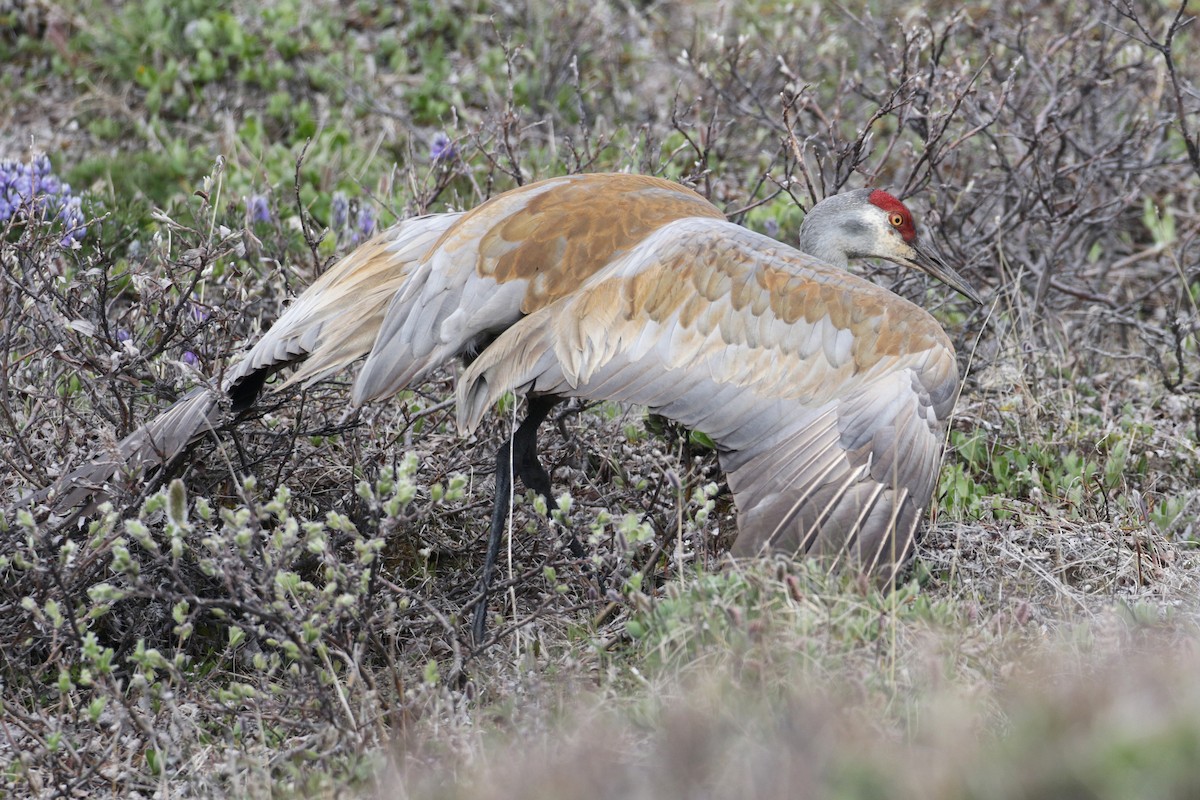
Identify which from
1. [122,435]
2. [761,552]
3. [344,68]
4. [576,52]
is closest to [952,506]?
[761,552]

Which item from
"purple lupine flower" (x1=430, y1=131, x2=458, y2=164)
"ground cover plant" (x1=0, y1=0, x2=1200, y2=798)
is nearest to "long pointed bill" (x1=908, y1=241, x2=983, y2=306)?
"ground cover plant" (x1=0, y1=0, x2=1200, y2=798)

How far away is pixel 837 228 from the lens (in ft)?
14.7

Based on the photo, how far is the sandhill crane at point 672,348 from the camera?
11.3ft

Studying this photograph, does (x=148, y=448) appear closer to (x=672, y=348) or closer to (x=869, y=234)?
(x=672, y=348)

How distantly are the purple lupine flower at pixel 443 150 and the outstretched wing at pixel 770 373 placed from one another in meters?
1.39

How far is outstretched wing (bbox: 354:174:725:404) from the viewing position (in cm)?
374

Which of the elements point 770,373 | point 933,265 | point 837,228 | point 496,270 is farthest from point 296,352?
point 933,265

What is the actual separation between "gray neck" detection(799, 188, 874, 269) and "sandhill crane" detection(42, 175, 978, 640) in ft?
1.93

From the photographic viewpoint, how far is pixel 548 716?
3.03m

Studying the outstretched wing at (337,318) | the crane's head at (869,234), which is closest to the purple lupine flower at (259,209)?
the outstretched wing at (337,318)

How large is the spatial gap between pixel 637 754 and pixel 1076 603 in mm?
1585

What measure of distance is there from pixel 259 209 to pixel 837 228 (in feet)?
7.79

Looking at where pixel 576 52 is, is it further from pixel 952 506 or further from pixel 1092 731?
pixel 1092 731

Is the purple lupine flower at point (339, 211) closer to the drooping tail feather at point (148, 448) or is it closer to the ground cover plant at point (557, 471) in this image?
the ground cover plant at point (557, 471)
